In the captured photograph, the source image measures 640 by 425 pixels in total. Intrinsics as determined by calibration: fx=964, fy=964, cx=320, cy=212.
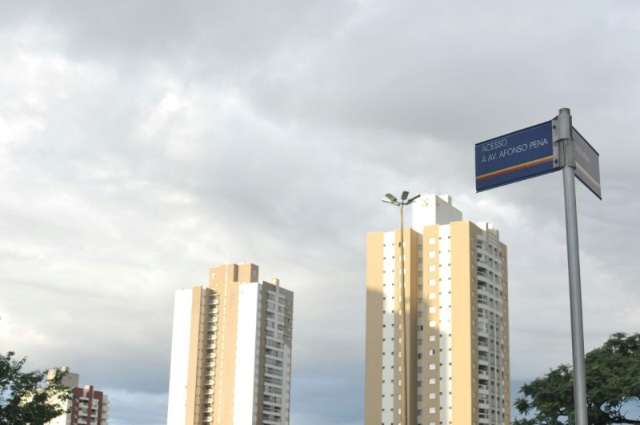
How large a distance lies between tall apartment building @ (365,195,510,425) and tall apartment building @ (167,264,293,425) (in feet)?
113

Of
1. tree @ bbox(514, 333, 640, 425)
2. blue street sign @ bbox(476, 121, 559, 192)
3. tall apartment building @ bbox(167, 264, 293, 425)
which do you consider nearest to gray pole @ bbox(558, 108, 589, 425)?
blue street sign @ bbox(476, 121, 559, 192)

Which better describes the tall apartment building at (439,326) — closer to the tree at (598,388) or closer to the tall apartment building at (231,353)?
the tall apartment building at (231,353)

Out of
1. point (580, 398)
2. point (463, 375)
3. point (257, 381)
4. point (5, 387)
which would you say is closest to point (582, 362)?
point (580, 398)

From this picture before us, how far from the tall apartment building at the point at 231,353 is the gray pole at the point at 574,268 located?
14376 cm

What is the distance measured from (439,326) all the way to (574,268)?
114 m

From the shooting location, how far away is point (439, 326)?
12356 cm

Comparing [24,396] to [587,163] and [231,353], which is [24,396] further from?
[231,353]

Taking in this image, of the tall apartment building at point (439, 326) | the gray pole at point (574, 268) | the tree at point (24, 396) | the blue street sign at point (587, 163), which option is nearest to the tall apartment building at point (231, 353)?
the tall apartment building at point (439, 326)

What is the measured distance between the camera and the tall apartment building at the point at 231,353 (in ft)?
504

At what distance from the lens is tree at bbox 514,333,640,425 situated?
34.4 metres

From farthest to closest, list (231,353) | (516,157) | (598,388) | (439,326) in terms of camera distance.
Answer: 1. (231,353)
2. (439,326)
3. (598,388)
4. (516,157)

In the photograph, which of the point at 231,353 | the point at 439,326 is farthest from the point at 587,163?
the point at 231,353

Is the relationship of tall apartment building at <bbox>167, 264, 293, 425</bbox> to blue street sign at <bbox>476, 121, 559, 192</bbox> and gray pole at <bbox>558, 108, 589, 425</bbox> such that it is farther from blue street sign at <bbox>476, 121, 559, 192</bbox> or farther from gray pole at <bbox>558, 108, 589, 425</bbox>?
gray pole at <bbox>558, 108, 589, 425</bbox>

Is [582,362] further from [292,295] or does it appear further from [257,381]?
[292,295]
